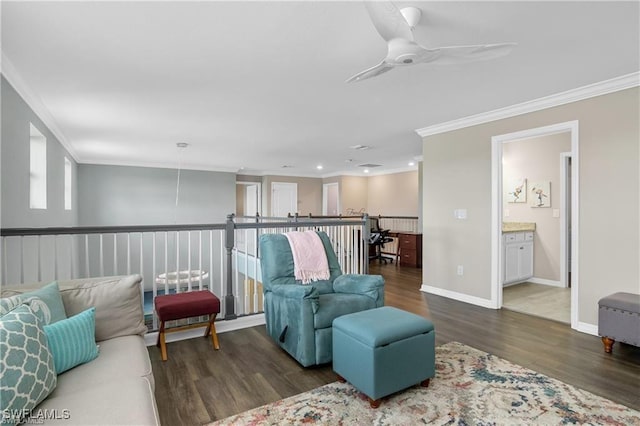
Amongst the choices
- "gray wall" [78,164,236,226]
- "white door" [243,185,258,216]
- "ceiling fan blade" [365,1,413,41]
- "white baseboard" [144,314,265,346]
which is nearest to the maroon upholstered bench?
"white baseboard" [144,314,265,346]

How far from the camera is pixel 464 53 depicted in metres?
1.84

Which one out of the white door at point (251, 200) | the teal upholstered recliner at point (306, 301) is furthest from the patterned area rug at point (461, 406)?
the white door at point (251, 200)

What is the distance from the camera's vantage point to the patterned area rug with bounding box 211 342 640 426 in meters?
1.93

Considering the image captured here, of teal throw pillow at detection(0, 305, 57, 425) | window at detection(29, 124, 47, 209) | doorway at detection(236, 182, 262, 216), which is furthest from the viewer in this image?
doorway at detection(236, 182, 262, 216)

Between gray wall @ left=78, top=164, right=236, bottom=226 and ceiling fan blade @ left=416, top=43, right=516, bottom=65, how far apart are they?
754 centimetres

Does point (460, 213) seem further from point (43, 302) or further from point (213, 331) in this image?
point (43, 302)

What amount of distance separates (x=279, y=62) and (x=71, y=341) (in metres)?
2.26

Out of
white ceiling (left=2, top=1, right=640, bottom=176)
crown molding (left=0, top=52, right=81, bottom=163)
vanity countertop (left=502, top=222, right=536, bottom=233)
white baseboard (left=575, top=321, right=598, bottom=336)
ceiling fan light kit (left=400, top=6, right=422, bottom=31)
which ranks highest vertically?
white ceiling (left=2, top=1, right=640, bottom=176)

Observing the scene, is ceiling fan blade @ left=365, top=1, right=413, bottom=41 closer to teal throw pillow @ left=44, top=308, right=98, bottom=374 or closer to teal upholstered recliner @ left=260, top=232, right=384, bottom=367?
teal upholstered recliner @ left=260, top=232, right=384, bottom=367

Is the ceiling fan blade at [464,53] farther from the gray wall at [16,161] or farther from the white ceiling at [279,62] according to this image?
the gray wall at [16,161]

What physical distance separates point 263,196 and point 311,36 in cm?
834

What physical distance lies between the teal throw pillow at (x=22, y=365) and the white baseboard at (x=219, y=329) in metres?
1.56

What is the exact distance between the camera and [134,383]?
1.50m

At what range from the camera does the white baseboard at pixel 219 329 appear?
9.83 ft
